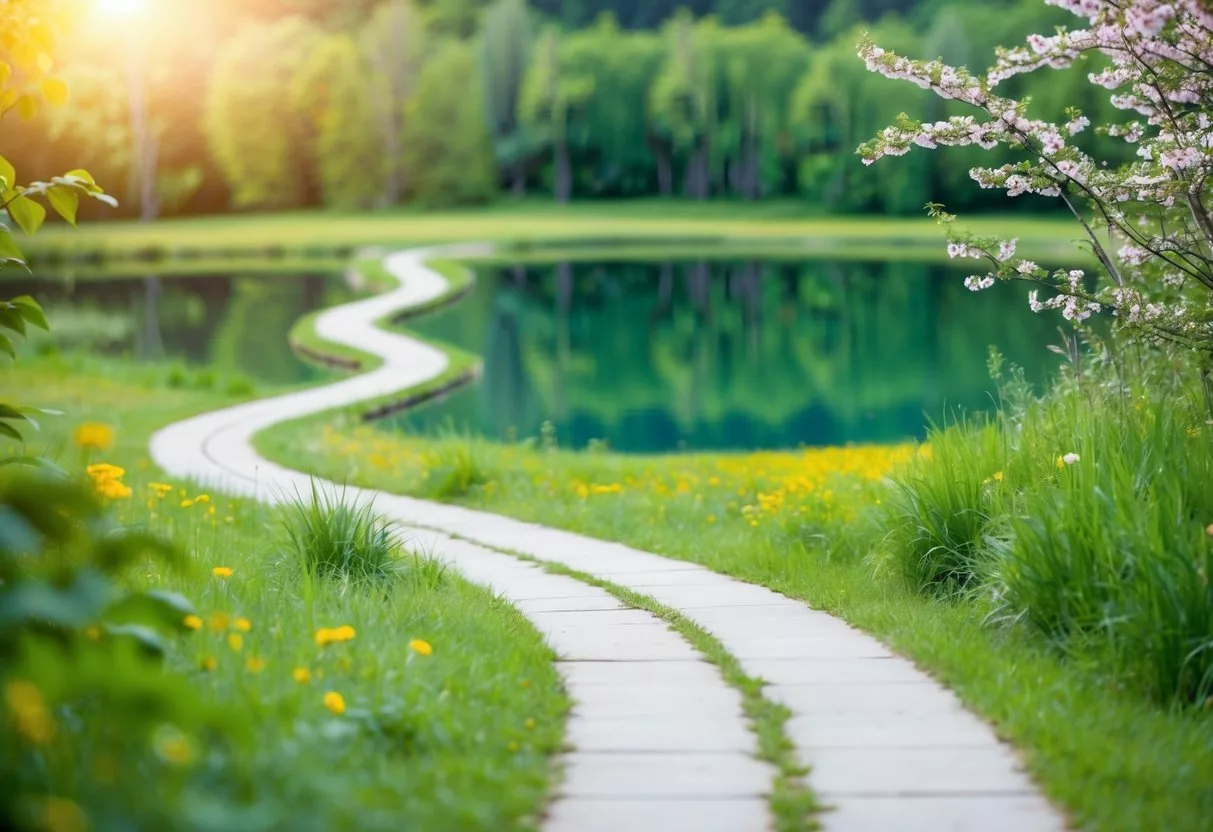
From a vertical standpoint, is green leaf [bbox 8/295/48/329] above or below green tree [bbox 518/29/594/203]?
below

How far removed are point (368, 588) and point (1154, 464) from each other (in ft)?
10.8

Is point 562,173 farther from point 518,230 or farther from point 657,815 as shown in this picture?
point 657,815

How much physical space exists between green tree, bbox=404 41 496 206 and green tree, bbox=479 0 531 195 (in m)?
2.28

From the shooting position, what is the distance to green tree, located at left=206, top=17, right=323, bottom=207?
61.8 m

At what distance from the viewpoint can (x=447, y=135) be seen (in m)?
62.5

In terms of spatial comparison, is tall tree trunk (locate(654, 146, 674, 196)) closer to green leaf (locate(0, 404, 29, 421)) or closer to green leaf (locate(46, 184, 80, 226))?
green leaf (locate(46, 184, 80, 226))

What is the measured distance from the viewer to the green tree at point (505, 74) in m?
68.0

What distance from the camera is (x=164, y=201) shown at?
6394 cm

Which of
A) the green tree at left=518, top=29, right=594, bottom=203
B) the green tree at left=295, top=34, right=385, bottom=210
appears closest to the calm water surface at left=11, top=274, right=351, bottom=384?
the green tree at left=295, top=34, right=385, bottom=210

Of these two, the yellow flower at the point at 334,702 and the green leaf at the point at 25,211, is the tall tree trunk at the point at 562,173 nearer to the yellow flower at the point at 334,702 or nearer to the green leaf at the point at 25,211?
the green leaf at the point at 25,211

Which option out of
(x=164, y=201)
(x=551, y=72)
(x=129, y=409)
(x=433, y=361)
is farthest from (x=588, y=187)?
(x=129, y=409)

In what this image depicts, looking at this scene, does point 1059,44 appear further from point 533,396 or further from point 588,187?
point 588,187

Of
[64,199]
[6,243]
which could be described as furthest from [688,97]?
[6,243]

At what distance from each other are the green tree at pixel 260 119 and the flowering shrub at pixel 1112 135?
59.8 metres
